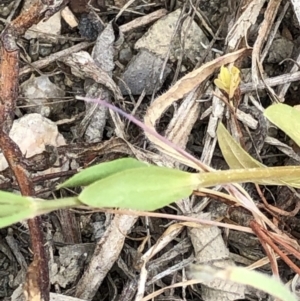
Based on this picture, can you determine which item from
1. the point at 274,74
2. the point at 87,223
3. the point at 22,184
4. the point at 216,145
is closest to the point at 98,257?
the point at 87,223

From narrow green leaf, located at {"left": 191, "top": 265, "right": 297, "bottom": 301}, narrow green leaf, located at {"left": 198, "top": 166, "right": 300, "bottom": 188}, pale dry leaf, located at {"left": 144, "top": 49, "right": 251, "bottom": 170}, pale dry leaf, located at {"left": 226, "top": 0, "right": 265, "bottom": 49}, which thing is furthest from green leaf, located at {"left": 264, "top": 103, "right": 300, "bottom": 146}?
narrow green leaf, located at {"left": 191, "top": 265, "right": 297, "bottom": 301}

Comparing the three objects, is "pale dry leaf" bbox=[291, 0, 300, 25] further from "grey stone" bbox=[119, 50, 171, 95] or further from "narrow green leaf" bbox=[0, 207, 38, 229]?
"narrow green leaf" bbox=[0, 207, 38, 229]

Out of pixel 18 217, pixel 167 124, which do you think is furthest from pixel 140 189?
pixel 167 124

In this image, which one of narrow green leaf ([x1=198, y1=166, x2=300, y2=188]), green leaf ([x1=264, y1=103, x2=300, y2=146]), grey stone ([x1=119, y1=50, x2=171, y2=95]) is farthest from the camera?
grey stone ([x1=119, y1=50, x2=171, y2=95])

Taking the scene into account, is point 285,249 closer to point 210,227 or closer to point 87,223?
point 210,227

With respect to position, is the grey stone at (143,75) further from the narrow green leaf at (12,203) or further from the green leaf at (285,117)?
the narrow green leaf at (12,203)

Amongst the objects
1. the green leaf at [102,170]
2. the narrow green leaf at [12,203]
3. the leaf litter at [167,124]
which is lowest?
the leaf litter at [167,124]

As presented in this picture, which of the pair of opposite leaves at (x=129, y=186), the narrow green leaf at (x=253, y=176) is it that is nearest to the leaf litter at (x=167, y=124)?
the narrow green leaf at (x=253, y=176)

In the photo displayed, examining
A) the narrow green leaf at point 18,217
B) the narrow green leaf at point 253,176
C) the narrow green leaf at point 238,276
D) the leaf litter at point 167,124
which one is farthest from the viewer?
the leaf litter at point 167,124

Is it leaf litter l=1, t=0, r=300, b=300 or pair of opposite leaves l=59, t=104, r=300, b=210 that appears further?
leaf litter l=1, t=0, r=300, b=300
